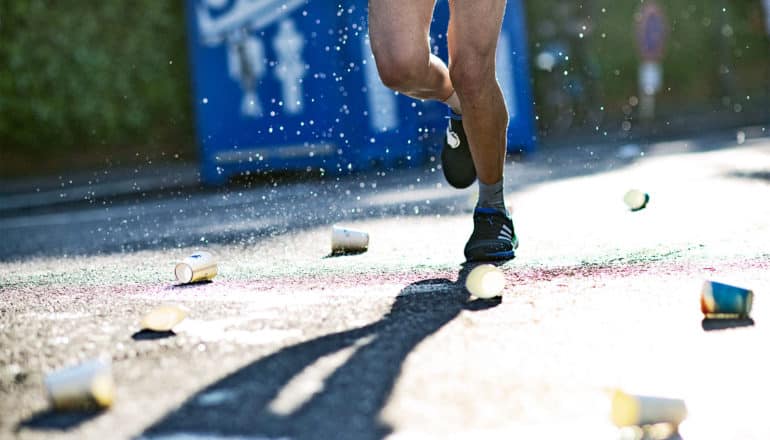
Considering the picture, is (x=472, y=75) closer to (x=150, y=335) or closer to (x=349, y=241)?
(x=349, y=241)

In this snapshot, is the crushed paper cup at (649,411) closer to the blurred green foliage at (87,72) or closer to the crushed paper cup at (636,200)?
the crushed paper cup at (636,200)

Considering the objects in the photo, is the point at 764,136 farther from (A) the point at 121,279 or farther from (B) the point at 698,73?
(B) the point at 698,73

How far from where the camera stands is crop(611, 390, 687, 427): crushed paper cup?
1.99 meters

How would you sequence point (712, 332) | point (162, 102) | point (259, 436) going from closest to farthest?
point (259, 436)
point (712, 332)
point (162, 102)

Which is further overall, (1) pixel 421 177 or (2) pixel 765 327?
(1) pixel 421 177

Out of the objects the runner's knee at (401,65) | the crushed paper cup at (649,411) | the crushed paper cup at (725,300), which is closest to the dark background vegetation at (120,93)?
the runner's knee at (401,65)

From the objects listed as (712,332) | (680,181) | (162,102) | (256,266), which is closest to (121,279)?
(256,266)

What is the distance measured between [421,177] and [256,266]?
4941 mm

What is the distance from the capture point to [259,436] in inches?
79.4

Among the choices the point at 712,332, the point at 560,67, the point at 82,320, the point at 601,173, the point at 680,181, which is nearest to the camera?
the point at 712,332

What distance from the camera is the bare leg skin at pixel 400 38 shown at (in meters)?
3.79

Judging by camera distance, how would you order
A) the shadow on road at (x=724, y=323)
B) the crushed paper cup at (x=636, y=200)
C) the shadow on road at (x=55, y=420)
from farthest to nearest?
the crushed paper cup at (x=636, y=200), the shadow on road at (x=724, y=323), the shadow on road at (x=55, y=420)

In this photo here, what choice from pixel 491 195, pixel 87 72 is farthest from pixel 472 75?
pixel 87 72

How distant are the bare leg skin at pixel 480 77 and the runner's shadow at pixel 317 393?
1.03m
